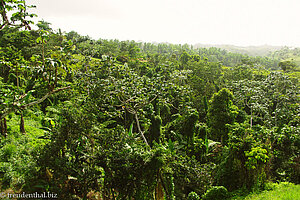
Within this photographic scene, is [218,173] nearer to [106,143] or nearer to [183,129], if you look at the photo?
[183,129]

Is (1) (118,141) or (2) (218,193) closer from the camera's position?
(1) (118,141)

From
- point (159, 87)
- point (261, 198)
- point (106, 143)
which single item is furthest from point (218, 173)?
point (106, 143)

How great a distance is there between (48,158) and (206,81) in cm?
2041

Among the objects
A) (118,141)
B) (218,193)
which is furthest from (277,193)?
(118,141)

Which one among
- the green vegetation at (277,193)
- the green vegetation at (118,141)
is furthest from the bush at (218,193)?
the green vegetation at (277,193)

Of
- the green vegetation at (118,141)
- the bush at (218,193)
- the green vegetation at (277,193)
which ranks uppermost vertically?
the green vegetation at (118,141)

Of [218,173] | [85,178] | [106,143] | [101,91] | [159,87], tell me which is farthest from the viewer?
[218,173]

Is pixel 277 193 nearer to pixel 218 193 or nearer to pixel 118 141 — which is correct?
pixel 218 193

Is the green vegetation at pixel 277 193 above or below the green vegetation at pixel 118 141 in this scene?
below

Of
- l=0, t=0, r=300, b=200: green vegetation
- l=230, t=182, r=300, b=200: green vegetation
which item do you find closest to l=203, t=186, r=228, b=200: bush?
l=0, t=0, r=300, b=200: green vegetation

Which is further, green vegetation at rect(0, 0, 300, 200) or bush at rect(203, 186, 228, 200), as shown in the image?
bush at rect(203, 186, 228, 200)

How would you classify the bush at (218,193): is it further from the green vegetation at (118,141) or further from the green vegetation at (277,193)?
the green vegetation at (277,193)

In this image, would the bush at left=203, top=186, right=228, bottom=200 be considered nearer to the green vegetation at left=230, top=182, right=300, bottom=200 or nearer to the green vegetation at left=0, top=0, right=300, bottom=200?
the green vegetation at left=0, top=0, right=300, bottom=200

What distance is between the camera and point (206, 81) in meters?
22.9
